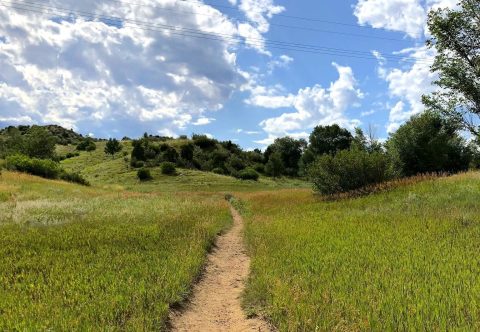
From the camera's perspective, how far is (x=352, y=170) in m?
26.5

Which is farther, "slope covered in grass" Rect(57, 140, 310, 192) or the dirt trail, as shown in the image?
"slope covered in grass" Rect(57, 140, 310, 192)

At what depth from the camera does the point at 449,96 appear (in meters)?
26.2

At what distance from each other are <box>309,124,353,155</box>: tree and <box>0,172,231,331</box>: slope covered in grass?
8613 centimetres

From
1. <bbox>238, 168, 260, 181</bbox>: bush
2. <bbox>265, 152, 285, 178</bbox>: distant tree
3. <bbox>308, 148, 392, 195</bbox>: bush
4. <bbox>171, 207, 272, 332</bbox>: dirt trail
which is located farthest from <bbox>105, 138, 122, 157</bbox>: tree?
<bbox>171, 207, 272, 332</bbox>: dirt trail

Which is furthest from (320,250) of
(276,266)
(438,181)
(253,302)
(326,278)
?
(438,181)

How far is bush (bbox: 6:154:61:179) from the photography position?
52.2 metres

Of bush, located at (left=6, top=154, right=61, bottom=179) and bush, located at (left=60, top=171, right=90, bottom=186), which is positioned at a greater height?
bush, located at (left=6, top=154, right=61, bottom=179)

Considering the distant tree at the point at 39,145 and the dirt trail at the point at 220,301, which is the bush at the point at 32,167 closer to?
the distant tree at the point at 39,145

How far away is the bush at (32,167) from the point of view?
52247 mm

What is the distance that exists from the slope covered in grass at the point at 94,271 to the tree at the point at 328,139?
3391 inches

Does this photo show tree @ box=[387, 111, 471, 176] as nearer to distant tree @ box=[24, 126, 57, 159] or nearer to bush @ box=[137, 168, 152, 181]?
bush @ box=[137, 168, 152, 181]

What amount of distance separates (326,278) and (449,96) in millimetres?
23947

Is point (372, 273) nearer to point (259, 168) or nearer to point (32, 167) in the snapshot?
point (32, 167)

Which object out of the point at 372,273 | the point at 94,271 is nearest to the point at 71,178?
the point at 94,271
